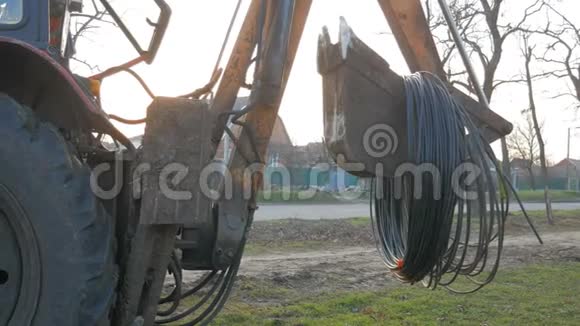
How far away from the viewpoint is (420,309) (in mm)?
6359

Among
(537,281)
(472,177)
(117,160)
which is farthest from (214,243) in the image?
(537,281)

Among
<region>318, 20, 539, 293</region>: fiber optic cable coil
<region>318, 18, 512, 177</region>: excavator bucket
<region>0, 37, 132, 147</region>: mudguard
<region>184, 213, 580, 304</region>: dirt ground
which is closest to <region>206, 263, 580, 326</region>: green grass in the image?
<region>184, 213, 580, 304</region>: dirt ground

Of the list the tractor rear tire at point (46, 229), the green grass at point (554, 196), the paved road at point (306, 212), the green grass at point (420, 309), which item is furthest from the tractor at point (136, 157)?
the green grass at point (554, 196)

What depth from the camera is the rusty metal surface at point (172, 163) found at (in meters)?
2.83

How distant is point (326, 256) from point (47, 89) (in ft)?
26.6

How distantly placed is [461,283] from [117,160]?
19.1ft

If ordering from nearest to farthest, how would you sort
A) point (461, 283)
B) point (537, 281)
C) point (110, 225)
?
point (110, 225) → point (461, 283) → point (537, 281)

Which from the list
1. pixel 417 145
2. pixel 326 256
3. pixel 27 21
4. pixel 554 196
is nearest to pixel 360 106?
pixel 417 145

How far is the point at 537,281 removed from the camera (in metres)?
8.41

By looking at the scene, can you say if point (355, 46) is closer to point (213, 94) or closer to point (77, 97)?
point (213, 94)

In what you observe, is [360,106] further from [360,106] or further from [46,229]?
[46,229]

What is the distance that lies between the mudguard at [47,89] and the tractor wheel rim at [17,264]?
0.55 m

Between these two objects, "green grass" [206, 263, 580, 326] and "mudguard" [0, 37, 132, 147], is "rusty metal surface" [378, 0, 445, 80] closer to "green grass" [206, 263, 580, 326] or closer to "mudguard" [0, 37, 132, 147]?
"mudguard" [0, 37, 132, 147]

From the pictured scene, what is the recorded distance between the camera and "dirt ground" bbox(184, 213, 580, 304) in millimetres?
7719
